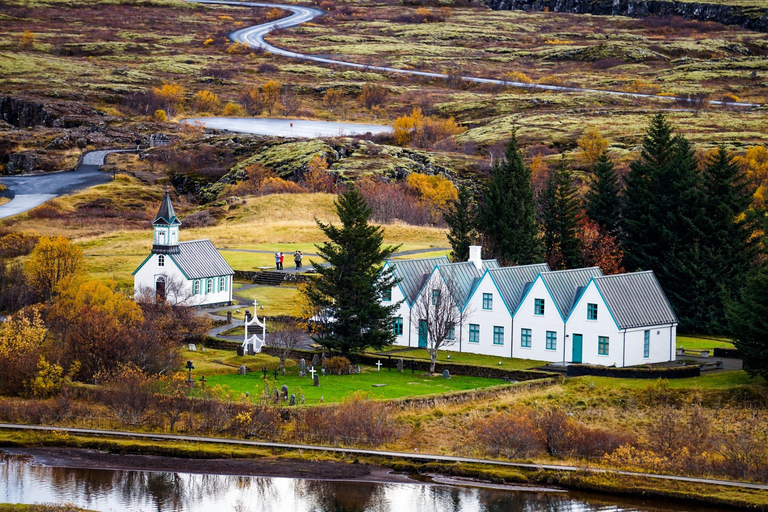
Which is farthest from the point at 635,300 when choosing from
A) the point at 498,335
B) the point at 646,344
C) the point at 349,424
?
the point at 349,424

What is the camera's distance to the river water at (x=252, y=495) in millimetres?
46625

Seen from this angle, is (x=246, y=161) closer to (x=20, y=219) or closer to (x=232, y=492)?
(x=20, y=219)

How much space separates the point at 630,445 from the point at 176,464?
21944mm

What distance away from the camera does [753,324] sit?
203 feet

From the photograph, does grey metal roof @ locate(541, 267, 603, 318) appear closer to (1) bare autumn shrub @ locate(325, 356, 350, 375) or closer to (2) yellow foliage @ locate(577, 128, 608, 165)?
(1) bare autumn shrub @ locate(325, 356, 350, 375)

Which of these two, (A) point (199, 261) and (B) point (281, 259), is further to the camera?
(B) point (281, 259)

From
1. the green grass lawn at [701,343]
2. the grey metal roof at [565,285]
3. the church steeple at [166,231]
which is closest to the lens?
the grey metal roof at [565,285]

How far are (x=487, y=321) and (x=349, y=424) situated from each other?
1994 centimetres

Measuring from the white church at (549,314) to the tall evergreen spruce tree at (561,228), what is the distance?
17.3 meters

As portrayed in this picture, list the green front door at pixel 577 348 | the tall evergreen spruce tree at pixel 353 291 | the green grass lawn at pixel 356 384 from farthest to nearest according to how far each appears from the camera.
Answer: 1. the green front door at pixel 577 348
2. the tall evergreen spruce tree at pixel 353 291
3. the green grass lawn at pixel 356 384

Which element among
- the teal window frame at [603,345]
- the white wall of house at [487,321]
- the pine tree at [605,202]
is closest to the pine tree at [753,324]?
the teal window frame at [603,345]

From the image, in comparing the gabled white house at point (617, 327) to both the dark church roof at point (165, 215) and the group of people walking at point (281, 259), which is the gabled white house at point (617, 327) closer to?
the dark church roof at point (165, 215)

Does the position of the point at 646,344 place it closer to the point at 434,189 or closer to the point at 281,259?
the point at 281,259

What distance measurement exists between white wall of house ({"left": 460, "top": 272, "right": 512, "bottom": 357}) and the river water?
876 inches
